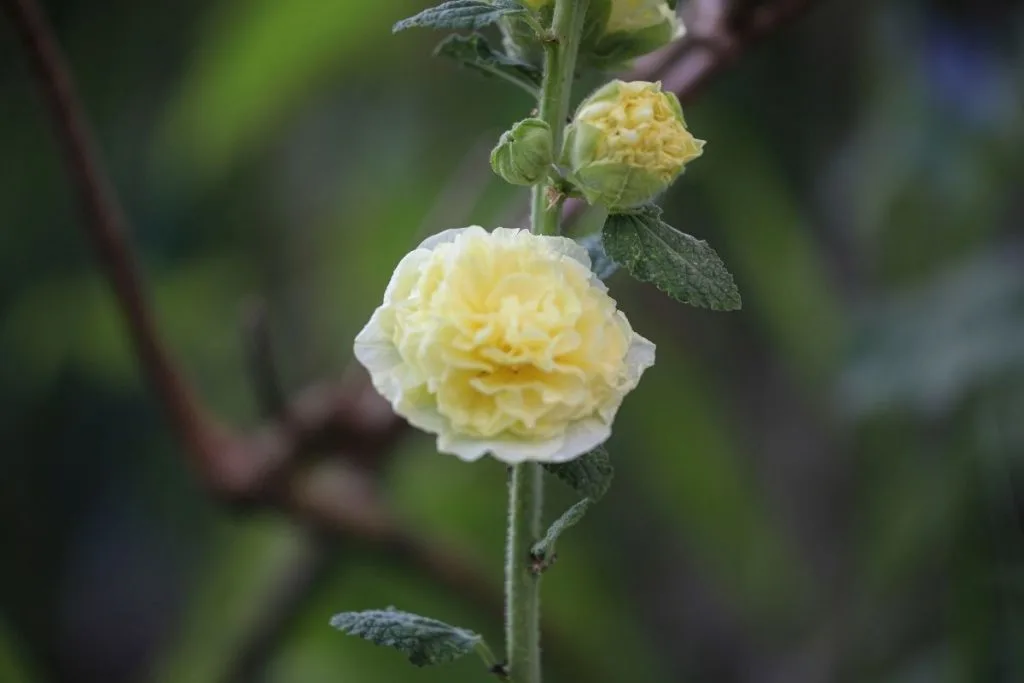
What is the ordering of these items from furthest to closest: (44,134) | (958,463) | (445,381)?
(44,134)
(958,463)
(445,381)

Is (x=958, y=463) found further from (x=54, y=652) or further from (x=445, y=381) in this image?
(x=54, y=652)

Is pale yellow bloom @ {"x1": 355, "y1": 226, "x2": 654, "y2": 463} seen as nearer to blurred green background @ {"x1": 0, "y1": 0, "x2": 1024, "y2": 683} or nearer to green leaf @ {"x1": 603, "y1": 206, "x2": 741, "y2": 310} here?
green leaf @ {"x1": 603, "y1": 206, "x2": 741, "y2": 310}

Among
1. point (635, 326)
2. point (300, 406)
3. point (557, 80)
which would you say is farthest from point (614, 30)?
point (635, 326)

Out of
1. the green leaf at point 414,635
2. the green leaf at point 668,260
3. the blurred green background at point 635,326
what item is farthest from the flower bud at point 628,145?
the blurred green background at point 635,326

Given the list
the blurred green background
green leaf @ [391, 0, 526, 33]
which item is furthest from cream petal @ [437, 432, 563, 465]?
the blurred green background

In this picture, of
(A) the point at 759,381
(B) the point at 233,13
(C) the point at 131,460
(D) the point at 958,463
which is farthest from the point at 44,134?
(D) the point at 958,463

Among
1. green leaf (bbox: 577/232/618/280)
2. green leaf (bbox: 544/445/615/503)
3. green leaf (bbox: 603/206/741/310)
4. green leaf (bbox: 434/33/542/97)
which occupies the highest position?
green leaf (bbox: 434/33/542/97)
